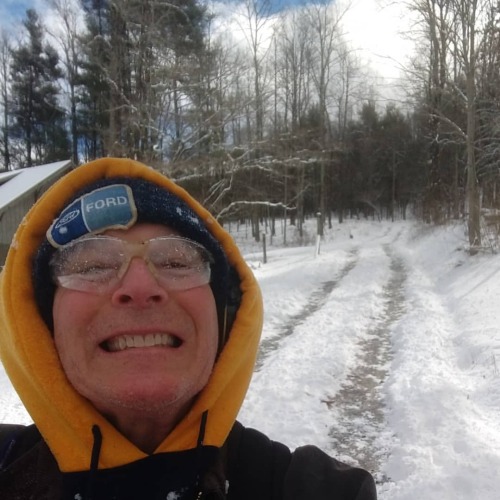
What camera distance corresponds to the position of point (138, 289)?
4.18 feet

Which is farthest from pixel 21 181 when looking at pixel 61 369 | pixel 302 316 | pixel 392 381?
pixel 61 369

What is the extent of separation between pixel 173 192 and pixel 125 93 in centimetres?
1590

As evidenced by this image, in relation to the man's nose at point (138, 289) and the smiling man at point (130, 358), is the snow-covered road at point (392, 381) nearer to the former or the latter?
the smiling man at point (130, 358)

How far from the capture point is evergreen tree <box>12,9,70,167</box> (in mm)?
31000

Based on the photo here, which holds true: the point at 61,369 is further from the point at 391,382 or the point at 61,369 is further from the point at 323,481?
the point at 391,382

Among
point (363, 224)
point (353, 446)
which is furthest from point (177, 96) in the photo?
point (363, 224)

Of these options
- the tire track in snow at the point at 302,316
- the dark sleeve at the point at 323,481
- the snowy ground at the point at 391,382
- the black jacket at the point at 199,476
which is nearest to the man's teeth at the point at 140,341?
the black jacket at the point at 199,476

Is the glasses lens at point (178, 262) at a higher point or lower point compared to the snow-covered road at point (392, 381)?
higher

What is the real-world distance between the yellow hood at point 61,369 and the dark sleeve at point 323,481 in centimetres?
23

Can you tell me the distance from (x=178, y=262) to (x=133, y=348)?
0.28 m

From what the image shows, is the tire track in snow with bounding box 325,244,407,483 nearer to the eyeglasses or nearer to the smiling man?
the smiling man

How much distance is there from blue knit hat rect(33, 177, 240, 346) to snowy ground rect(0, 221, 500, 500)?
2.81 metres

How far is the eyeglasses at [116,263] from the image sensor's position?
51.2 inches

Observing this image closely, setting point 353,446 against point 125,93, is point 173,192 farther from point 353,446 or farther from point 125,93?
point 125,93
